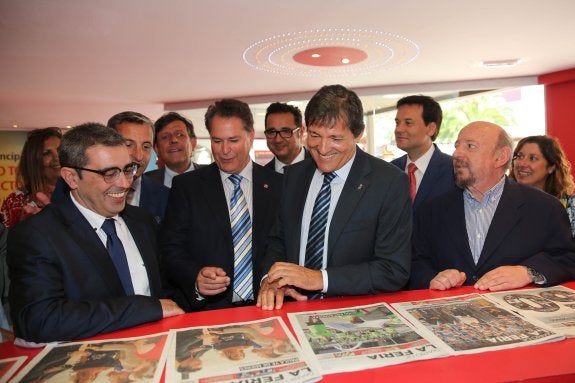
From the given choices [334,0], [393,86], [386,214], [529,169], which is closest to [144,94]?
[393,86]

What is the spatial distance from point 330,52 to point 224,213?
5.70 m

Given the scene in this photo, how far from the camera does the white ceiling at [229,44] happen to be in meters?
5.37

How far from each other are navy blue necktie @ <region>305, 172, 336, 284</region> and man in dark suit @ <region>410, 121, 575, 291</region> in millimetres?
545

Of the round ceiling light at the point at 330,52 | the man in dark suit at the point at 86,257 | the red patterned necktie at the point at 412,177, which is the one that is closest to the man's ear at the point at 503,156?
the red patterned necktie at the point at 412,177

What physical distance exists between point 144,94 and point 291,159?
7.37 meters

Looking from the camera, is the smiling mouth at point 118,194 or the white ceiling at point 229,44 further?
the white ceiling at point 229,44

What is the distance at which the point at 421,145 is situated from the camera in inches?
160

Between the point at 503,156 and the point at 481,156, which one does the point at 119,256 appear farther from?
the point at 503,156

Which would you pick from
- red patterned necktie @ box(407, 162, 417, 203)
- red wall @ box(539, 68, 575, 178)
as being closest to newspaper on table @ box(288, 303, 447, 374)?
red patterned necktie @ box(407, 162, 417, 203)

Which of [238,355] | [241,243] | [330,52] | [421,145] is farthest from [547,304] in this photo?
[330,52]

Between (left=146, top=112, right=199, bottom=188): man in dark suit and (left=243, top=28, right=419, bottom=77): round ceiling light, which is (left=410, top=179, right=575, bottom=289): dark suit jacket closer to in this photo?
(left=146, top=112, right=199, bottom=188): man in dark suit

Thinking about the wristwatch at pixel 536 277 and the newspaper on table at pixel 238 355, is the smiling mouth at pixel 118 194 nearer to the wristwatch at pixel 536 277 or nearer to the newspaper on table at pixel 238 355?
the newspaper on table at pixel 238 355

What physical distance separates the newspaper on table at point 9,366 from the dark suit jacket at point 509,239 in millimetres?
1798

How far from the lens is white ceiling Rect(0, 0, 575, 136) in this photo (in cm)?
537
